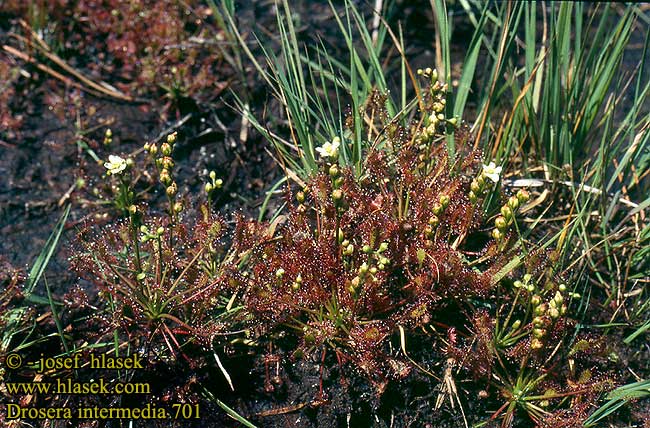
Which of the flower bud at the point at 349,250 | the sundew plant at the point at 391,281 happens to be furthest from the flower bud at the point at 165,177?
the flower bud at the point at 349,250

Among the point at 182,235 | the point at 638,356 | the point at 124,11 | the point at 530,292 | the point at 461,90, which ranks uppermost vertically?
the point at 124,11

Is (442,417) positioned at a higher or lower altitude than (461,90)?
lower

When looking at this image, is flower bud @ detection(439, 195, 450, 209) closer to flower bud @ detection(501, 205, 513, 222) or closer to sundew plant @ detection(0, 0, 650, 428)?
sundew plant @ detection(0, 0, 650, 428)

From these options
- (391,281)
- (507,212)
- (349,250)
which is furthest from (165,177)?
(507,212)

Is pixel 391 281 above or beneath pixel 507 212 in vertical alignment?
beneath

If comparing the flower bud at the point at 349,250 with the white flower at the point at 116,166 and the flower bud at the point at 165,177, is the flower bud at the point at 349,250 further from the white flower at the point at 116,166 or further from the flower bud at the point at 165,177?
the white flower at the point at 116,166

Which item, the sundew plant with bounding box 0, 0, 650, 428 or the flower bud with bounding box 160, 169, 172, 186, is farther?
the sundew plant with bounding box 0, 0, 650, 428

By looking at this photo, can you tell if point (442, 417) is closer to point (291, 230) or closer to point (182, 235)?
point (291, 230)

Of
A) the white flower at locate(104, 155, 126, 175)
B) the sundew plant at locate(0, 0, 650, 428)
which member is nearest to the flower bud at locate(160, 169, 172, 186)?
the sundew plant at locate(0, 0, 650, 428)

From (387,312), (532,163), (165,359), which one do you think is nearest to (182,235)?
(165,359)

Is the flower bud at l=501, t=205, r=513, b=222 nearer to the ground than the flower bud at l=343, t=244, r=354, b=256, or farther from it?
farther from it

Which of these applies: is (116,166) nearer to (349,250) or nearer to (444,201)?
(349,250)
